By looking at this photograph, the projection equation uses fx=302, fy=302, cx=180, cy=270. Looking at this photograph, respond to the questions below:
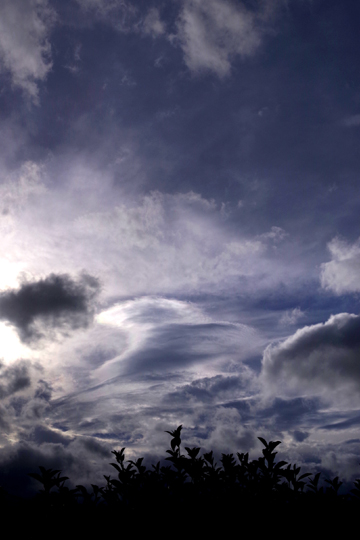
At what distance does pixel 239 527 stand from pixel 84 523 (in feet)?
18.0

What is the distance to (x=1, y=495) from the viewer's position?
38.2ft

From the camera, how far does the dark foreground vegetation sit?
419 inches

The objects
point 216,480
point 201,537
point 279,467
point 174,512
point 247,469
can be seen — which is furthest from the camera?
point 247,469

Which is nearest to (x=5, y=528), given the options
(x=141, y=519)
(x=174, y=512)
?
(x=141, y=519)

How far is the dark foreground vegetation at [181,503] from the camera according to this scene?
419 inches

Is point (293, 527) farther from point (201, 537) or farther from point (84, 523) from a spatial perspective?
point (84, 523)

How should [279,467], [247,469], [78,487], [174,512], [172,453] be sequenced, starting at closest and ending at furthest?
[174,512], [78,487], [279,467], [172,453], [247,469]

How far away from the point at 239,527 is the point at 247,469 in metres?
6.77

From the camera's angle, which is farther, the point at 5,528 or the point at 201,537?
the point at 201,537

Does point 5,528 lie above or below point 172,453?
below

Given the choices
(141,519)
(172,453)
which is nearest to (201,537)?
(141,519)

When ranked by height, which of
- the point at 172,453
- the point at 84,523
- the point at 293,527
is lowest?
the point at 293,527

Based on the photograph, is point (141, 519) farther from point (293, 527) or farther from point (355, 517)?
point (355, 517)

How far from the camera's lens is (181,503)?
40.4 feet
